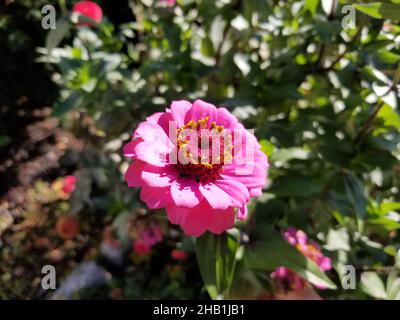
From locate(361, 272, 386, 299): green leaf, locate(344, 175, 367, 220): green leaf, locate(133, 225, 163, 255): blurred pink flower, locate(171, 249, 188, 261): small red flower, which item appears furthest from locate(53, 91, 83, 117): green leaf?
locate(361, 272, 386, 299): green leaf

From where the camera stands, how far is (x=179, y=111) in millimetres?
615

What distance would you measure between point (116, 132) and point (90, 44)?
267mm

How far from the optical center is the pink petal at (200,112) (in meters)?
0.63

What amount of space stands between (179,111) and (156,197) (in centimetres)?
15

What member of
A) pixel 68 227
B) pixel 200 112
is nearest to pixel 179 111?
pixel 200 112

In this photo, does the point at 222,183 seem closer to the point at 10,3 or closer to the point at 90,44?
the point at 90,44

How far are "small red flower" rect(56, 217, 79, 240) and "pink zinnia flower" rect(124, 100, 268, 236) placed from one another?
1017 mm

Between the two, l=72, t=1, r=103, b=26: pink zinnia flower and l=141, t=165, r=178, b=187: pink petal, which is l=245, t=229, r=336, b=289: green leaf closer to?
l=141, t=165, r=178, b=187: pink petal

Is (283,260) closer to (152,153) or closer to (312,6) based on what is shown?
(152,153)

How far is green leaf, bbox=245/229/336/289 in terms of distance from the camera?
750mm

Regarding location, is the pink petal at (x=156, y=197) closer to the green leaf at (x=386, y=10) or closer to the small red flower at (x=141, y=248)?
the green leaf at (x=386, y=10)

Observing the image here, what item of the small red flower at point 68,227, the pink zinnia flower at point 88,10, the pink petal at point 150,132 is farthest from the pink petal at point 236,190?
the small red flower at point 68,227

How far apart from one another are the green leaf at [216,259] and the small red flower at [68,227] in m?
0.90
